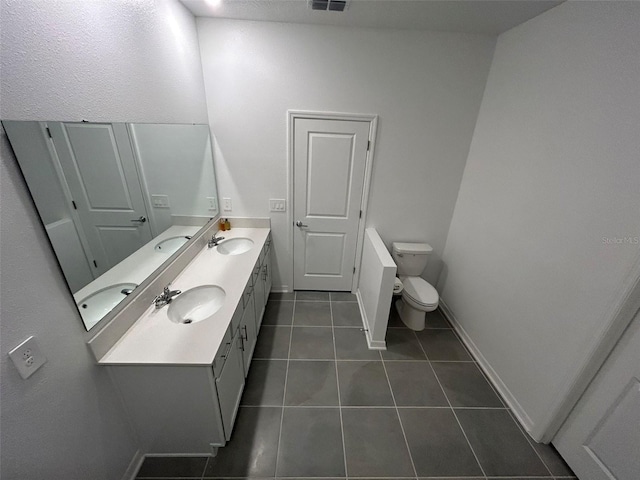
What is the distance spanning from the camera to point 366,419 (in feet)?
5.47

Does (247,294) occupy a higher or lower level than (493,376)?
higher

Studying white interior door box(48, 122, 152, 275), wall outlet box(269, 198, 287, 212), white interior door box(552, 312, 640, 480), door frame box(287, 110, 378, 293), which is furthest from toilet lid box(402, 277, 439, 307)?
white interior door box(48, 122, 152, 275)

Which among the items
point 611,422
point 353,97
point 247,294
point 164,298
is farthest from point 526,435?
point 353,97

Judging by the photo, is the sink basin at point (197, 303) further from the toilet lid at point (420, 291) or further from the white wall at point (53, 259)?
the toilet lid at point (420, 291)

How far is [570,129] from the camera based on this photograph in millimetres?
1443

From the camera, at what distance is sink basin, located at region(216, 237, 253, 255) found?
2399mm

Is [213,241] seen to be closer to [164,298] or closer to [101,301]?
[164,298]

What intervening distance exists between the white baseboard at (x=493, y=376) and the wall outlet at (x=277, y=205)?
209 centimetres

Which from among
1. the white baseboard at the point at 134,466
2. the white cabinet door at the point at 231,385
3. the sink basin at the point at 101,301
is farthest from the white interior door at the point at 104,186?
the white baseboard at the point at 134,466

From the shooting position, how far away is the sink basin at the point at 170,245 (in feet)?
5.45

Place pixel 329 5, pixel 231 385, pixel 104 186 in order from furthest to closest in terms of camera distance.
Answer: pixel 329 5
pixel 231 385
pixel 104 186

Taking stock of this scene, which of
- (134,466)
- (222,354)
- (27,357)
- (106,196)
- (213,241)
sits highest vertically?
(106,196)

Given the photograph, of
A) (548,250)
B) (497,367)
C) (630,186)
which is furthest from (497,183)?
(497,367)

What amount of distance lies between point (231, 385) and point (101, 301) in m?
0.84
